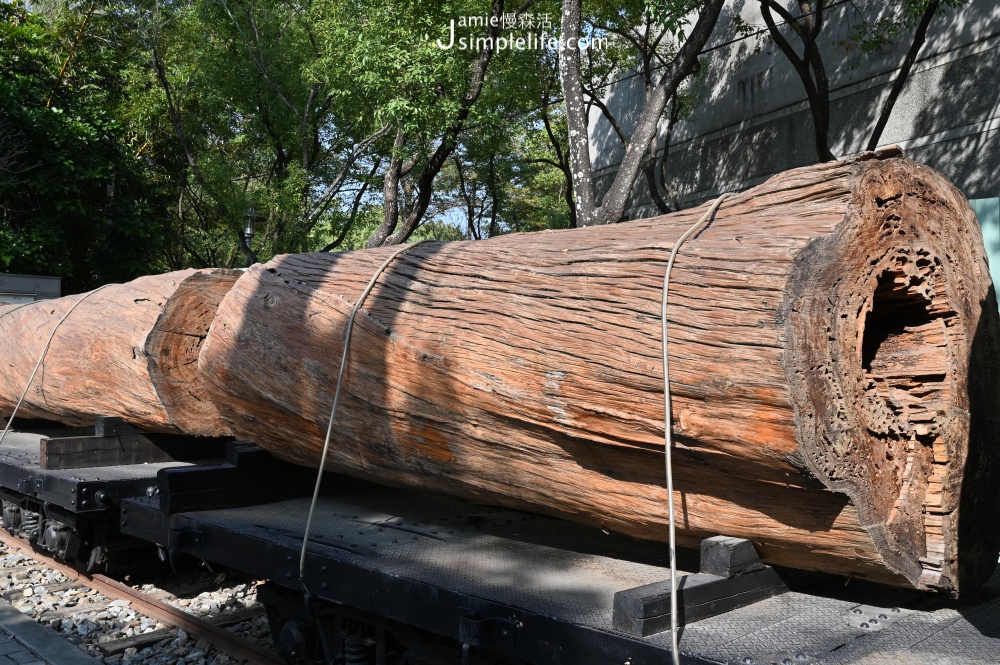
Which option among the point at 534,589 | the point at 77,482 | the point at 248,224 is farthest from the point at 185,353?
the point at 248,224

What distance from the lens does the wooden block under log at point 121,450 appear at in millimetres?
6129

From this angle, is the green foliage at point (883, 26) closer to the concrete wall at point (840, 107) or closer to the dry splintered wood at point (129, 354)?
the concrete wall at point (840, 107)

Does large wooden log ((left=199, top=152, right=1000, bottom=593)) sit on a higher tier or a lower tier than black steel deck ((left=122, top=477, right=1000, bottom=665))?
higher

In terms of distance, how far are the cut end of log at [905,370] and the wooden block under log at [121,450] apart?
494 centimetres

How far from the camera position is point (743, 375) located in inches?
107

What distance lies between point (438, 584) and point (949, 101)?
39.1ft

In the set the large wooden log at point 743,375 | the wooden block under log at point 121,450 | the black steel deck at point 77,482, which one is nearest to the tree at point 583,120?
the wooden block under log at point 121,450

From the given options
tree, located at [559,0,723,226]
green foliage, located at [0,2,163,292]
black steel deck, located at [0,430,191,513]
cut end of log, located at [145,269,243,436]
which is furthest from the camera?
green foliage, located at [0,2,163,292]

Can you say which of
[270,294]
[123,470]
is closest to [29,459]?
[123,470]

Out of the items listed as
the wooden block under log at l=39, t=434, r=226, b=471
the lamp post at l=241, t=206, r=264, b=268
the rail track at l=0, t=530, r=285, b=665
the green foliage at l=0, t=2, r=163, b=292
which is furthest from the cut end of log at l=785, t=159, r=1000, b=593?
the green foliage at l=0, t=2, r=163, b=292

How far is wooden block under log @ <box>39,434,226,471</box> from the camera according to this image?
6129mm

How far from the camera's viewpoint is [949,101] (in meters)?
12.4

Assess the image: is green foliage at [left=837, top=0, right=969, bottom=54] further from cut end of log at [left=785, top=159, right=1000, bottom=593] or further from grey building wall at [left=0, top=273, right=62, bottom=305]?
grey building wall at [left=0, top=273, right=62, bottom=305]

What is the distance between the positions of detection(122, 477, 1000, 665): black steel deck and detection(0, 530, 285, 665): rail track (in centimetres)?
82
